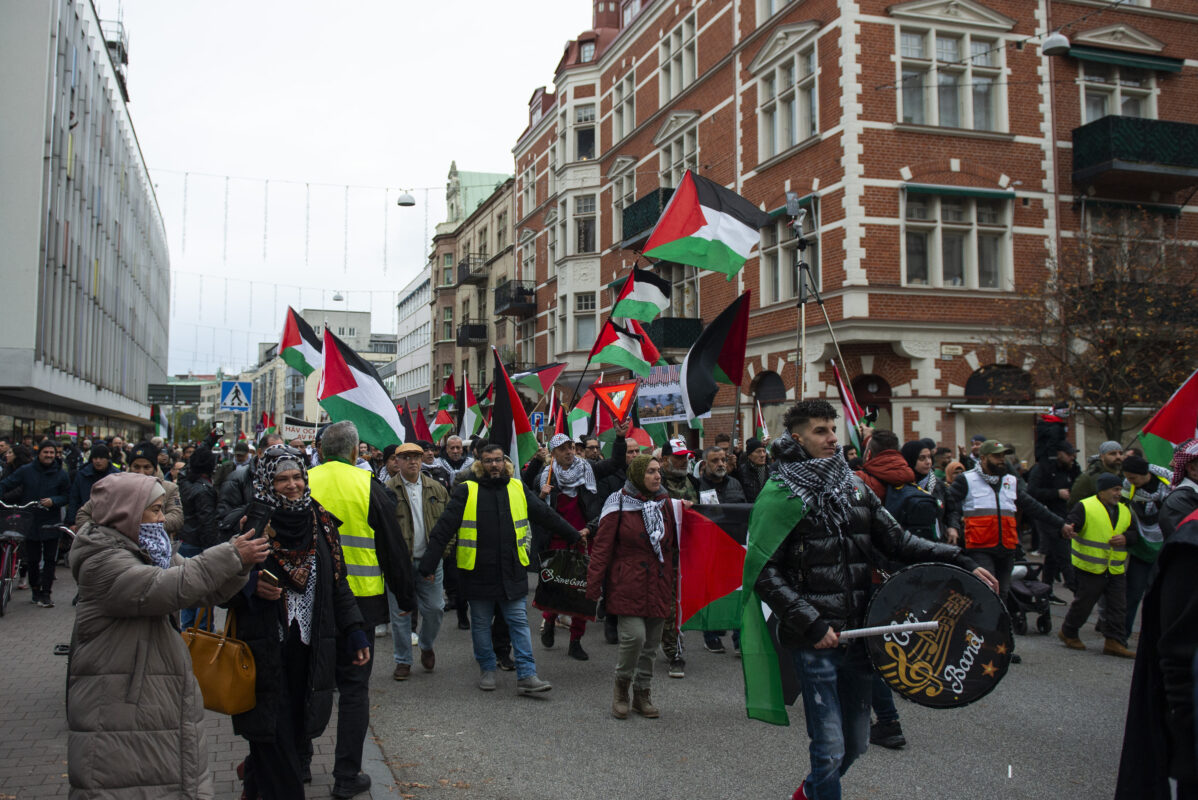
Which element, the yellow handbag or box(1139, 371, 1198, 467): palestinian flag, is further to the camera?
box(1139, 371, 1198, 467): palestinian flag

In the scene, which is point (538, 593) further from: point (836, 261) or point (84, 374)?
point (84, 374)

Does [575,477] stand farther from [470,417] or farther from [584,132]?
[584,132]

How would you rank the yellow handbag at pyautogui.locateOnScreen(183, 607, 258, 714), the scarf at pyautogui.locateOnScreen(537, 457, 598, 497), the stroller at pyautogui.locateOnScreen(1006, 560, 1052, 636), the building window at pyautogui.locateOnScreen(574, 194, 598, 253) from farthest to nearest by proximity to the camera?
the building window at pyautogui.locateOnScreen(574, 194, 598, 253), the scarf at pyautogui.locateOnScreen(537, 457, 598, 497), the stroller at pyautogui.locateOnScreen(1006, 560, 1052, 636), the yellow handbag at pyautogui.locateOnScreen(183, 607, 258, 714)

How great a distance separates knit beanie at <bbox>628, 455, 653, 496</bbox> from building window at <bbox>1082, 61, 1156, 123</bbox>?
18.7 metres

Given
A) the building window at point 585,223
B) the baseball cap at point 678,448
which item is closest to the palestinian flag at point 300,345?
the baseball cap at point 678,448

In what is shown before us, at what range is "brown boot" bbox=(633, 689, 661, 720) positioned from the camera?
20.7 feet

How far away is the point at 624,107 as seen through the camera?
31.3 metres

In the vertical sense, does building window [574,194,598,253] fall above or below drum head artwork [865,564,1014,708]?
above

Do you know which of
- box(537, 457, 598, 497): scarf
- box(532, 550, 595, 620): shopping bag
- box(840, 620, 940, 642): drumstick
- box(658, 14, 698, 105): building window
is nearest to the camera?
box(840, 620, 940, 642): drumstick

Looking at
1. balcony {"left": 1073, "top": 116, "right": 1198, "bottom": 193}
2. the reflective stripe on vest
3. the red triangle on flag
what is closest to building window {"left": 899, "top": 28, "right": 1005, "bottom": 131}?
balcony {"left": 1073, "top": 116, "right": 1198, "bottom": 193}

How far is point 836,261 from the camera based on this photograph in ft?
63.8

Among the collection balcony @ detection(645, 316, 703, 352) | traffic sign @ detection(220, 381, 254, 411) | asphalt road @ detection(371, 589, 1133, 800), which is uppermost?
balcony @ detection(645, 316, 703, 352)

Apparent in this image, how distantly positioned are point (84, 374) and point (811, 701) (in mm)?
31253

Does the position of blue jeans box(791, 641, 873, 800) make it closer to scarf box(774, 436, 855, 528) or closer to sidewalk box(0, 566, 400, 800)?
scarf box(774, 436, 855, 528)
